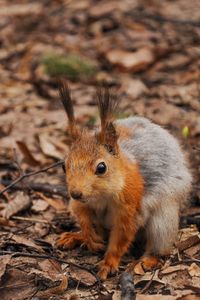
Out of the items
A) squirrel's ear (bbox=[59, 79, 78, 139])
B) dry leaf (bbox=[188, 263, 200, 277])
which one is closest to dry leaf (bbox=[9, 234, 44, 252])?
squirrel's ear (bbox=[59, 79, 78, 139])

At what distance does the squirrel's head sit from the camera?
4.20 metres

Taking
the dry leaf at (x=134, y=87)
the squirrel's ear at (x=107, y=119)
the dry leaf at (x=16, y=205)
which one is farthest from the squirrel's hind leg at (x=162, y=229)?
the dry leaf at (x=134, y=87)

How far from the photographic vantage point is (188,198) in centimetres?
525

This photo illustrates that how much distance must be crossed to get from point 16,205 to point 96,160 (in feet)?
5.69

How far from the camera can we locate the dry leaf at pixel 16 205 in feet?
18.7

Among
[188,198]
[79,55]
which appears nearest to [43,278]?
Answer: [188,198]

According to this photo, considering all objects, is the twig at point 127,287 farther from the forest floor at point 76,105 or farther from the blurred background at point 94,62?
the blurred background at point 94,62

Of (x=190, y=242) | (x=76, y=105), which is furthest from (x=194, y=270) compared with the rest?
(x=76, y=105)

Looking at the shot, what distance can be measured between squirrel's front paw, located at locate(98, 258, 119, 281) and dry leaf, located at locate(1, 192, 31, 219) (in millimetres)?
1303

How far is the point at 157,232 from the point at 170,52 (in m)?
5.07

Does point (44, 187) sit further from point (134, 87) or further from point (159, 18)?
point (159, 18)

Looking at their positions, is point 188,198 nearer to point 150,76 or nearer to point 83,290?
point 83,290

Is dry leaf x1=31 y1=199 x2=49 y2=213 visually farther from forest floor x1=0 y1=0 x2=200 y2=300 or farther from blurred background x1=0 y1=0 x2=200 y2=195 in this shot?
blurred background x1=0 y1=0 x2=200 y2=195

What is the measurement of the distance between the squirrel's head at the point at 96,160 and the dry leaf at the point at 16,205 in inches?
55.8
